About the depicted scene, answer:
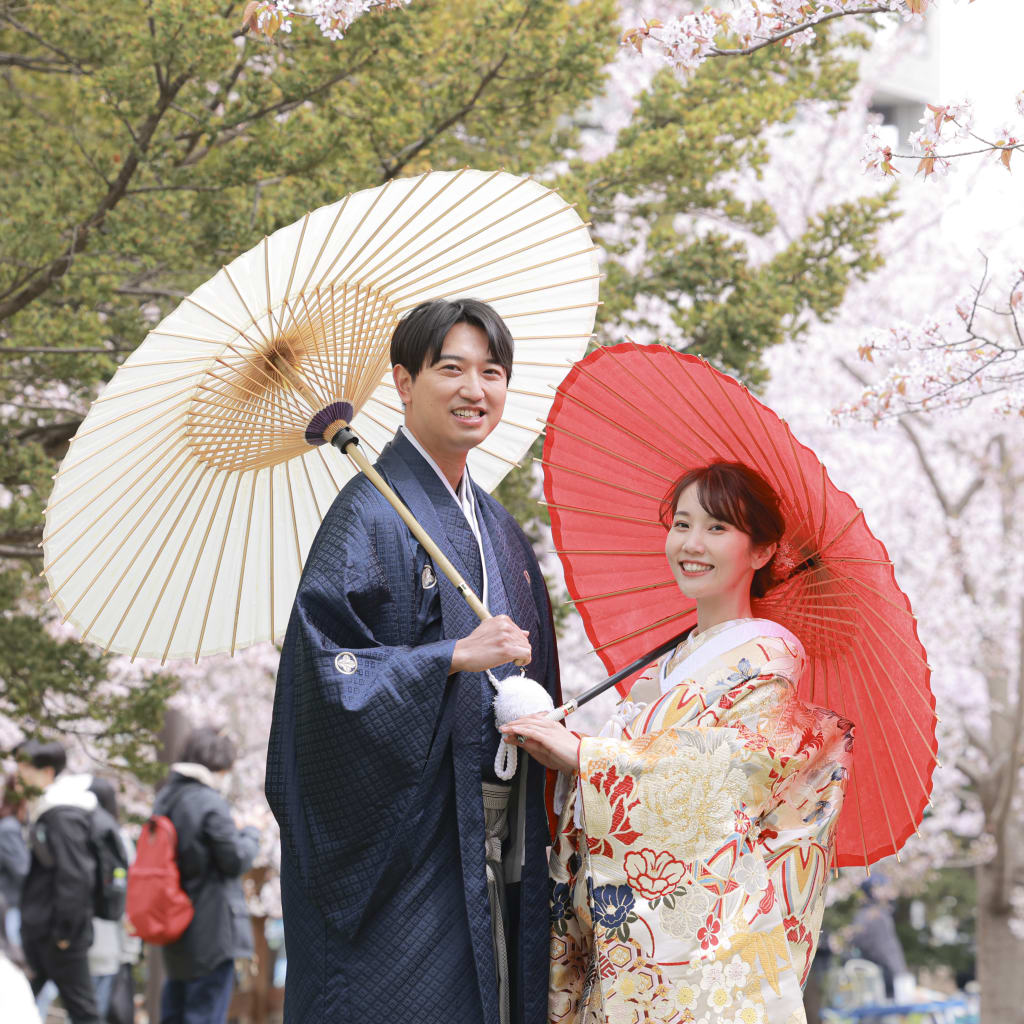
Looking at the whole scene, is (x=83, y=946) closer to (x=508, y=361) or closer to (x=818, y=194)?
(x=508, y=361)

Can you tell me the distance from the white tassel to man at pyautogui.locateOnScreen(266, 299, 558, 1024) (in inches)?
1.2

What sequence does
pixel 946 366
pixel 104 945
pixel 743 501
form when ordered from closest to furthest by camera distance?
pixel 743 501 < pixel 946 366 < pixel 104 945

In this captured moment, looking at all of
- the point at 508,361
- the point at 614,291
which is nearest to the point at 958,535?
the point at 614,291

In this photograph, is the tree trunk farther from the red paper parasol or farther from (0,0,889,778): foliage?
the red paper parasol

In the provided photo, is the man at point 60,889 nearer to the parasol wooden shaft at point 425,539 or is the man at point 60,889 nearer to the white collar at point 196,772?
the white collar at point 196,772

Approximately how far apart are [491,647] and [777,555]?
78 cm

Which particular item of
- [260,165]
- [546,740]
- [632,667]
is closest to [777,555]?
[632,667]

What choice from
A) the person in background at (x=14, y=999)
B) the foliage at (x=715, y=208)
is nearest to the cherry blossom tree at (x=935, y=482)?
the foliage at (x=715, y=208)

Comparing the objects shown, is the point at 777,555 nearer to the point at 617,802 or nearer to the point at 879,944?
the point at 617,802

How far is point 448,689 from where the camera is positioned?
2.87m

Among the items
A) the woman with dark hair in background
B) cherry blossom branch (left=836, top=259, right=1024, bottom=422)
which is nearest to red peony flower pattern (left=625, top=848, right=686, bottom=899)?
cherry blossom branch (left=836, top=259, right=1024, bottom=422)

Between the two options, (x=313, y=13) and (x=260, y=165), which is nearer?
(x=313, y=13)

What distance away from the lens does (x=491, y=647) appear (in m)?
2.76

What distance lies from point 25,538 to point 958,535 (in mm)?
8289
